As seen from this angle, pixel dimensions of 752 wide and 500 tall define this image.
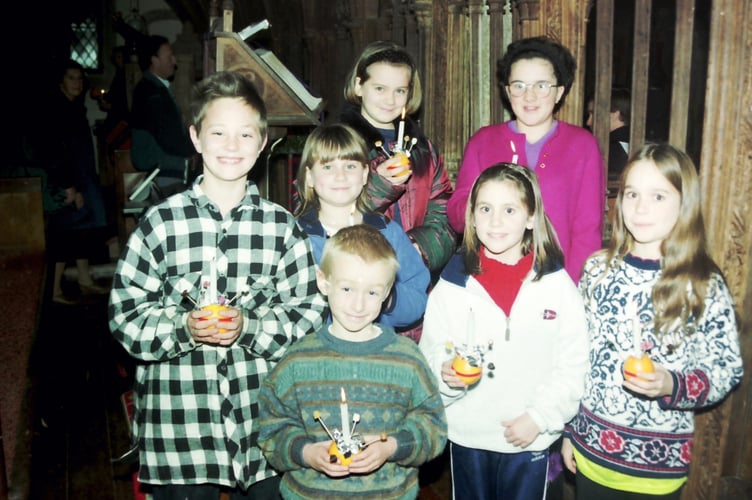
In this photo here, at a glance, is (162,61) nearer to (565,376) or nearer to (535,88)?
(535,88)

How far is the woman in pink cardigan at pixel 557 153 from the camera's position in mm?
2674

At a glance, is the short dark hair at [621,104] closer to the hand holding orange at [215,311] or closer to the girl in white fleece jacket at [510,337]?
the girl in white fleece jacket at [510,337]

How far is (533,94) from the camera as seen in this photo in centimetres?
270

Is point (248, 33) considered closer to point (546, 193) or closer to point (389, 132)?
Result: point (389, 132)

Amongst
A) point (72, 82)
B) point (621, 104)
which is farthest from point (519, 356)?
Answer: point (72, 82)

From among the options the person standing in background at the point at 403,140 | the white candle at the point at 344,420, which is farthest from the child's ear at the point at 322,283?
the person standing in background at the point at 403,140

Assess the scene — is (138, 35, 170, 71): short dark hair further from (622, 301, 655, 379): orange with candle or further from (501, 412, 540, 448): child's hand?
(622, 301, 655, 379): orange with candle

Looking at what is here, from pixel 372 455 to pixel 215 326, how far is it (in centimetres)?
55

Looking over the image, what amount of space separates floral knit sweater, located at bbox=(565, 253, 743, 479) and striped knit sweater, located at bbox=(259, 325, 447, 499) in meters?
0.54

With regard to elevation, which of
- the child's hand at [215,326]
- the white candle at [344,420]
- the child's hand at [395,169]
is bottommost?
the white candle at [344,420]

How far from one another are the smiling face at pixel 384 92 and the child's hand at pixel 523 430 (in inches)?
49.9

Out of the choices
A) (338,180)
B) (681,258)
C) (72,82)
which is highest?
(72,82)

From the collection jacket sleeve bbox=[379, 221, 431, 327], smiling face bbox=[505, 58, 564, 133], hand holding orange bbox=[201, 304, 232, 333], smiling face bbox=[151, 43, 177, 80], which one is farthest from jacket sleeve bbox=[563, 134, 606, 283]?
smiling face bbox=[151, 43, 177, 80]

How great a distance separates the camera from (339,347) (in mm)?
2064
